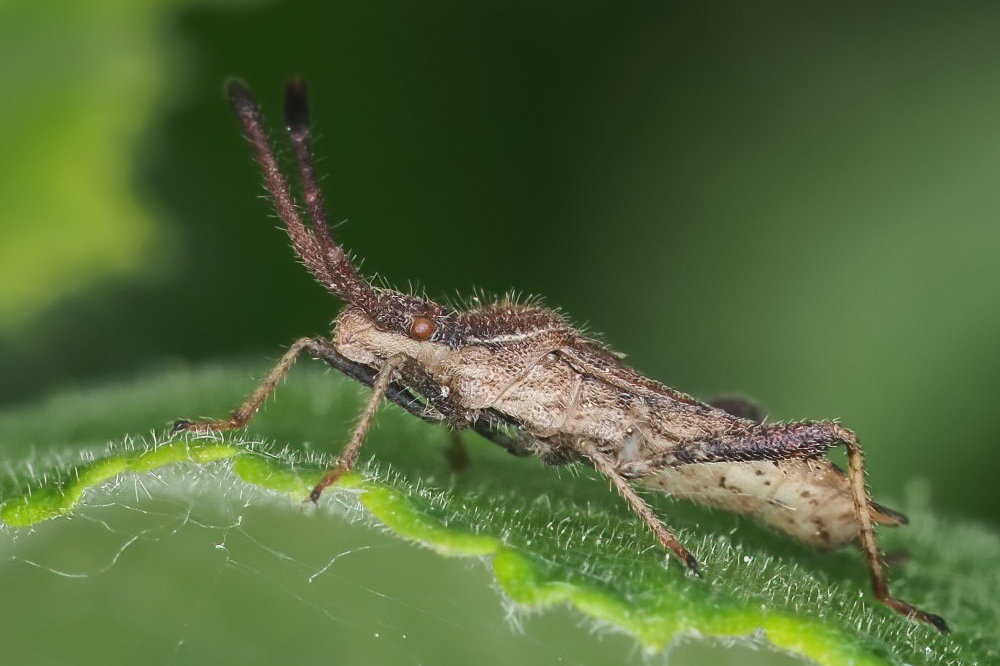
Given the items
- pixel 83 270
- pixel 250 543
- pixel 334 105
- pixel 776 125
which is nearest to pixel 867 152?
pixel 776 125

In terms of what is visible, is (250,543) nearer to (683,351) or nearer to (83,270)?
(83,270)

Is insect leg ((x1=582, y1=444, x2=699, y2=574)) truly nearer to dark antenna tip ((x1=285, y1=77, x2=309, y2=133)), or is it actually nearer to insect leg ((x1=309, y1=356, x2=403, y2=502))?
insect leg ((x1=309, y1=356, x2=403, y2=502))

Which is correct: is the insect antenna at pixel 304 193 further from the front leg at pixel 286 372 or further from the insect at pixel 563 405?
the front leg at pixel 286 372

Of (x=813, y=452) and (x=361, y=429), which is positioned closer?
(x=361, y=429)

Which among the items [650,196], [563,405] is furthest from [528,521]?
[650,196]

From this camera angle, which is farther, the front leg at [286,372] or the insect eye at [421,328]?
the insect eye at [421,328]

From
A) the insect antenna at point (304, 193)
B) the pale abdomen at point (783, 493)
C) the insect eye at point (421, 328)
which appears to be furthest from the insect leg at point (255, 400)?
the pale abdomen at point (783, 493)

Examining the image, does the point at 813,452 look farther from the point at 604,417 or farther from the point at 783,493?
the point at 604,417
